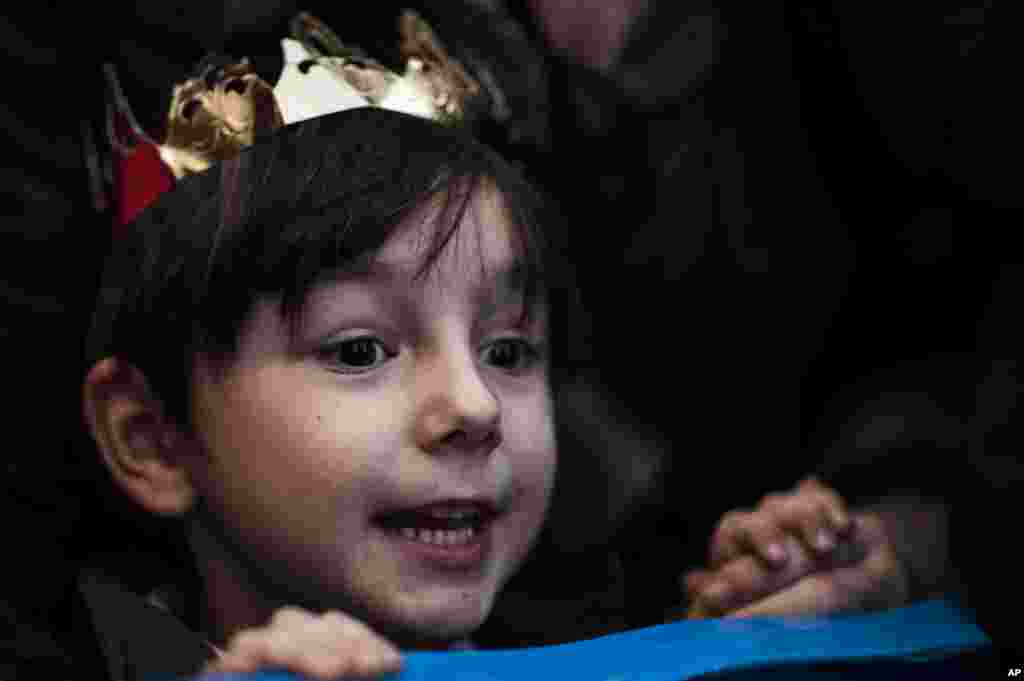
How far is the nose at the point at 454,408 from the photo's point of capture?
85 centimetres

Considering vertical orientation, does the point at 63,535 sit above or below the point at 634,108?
below

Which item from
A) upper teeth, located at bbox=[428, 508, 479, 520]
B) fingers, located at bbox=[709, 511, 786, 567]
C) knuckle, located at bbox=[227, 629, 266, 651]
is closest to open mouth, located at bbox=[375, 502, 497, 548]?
upper teeth, located at bbox=[428, 508, 479, 520]

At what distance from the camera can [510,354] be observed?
93 cm

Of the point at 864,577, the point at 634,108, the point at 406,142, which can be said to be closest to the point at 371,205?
the point at 406,142

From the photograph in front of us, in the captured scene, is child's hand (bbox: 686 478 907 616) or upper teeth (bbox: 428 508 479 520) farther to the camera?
child's hand (bbox: 686 478 907 616)

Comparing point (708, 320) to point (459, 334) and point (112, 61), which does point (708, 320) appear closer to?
point (459, 334)

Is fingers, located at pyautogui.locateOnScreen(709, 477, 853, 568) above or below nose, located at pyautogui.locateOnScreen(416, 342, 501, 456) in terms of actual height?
below

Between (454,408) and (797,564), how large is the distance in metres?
0.29

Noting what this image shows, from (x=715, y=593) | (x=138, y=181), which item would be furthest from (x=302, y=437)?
(x=715, y=593)

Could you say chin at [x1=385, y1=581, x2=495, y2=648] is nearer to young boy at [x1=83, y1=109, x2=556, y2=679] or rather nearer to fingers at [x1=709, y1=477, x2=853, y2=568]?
young boy at [x1=83, y1=109, x2=556, y2=679]

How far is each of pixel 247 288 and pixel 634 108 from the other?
359mm

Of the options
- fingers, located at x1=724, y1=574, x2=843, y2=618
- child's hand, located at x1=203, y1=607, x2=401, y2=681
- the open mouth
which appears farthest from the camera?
fingers, located at x1=724, y1=574, x2=843, y2=618

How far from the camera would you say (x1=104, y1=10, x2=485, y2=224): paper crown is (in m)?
0.90

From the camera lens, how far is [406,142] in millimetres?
907
